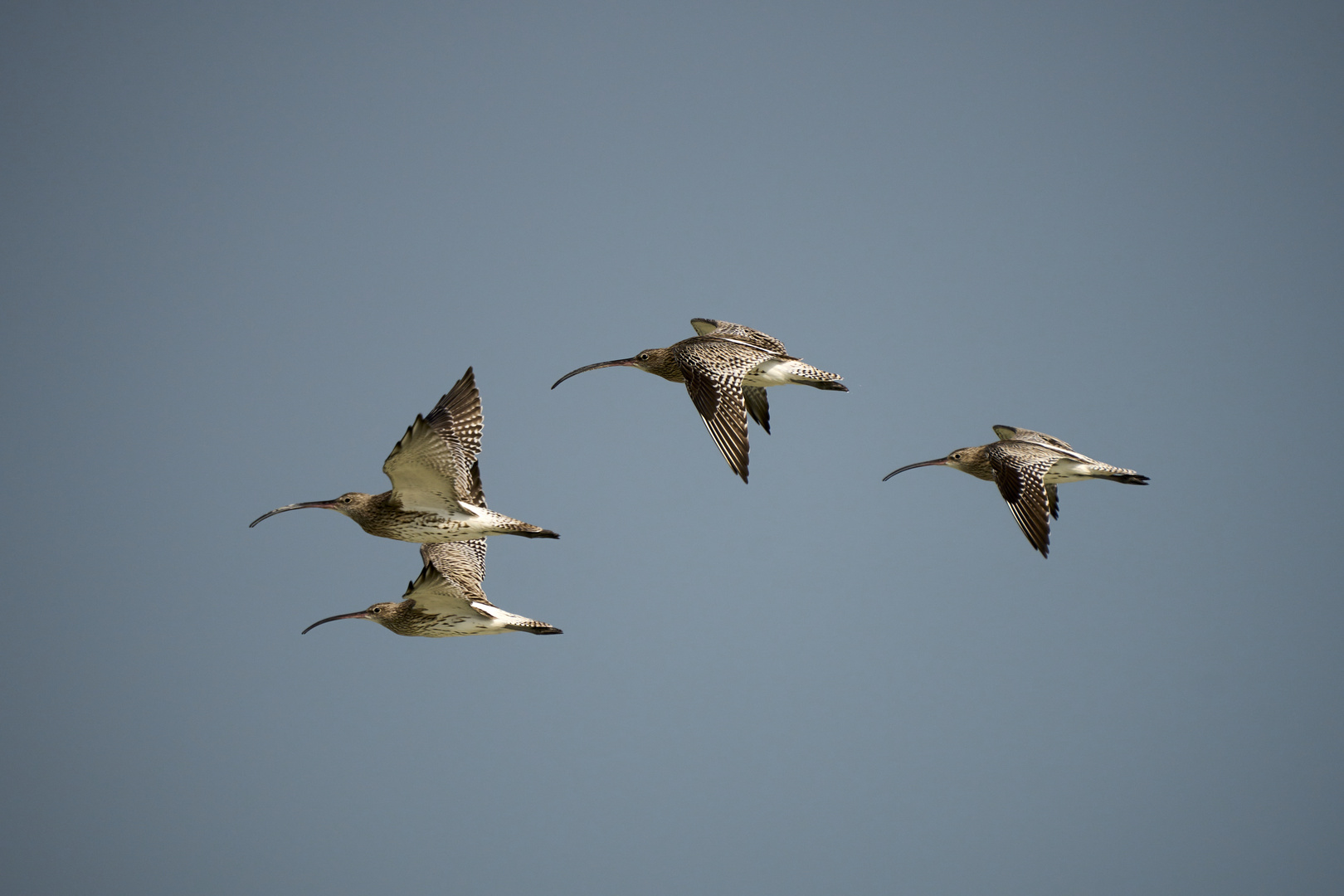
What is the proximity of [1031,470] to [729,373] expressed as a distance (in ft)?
14.4

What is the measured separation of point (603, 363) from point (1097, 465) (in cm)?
741

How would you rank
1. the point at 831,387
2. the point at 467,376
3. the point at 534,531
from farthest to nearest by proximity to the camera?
the point at 831,387 → the point at 467,376 → the point at 534,531

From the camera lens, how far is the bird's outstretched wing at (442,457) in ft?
46.6

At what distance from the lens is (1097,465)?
17.4 m

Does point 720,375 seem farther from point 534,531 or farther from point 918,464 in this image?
point 918,464

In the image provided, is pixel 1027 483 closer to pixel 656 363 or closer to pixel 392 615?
pixel 656 363

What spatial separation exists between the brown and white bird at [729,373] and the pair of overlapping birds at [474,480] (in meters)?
0.02

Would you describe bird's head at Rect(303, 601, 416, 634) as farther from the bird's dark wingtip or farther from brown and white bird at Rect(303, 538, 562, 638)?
the bird's dark wingtip

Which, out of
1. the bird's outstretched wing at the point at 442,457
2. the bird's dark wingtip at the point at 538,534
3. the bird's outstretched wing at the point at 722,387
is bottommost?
the bird's dark wingtip at the point at 538,534

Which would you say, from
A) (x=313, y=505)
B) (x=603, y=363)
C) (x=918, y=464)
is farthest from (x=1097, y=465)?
(x=313, y=505)

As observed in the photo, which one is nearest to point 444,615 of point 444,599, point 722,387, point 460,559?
point 444,599

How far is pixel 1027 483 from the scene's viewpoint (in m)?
16.8

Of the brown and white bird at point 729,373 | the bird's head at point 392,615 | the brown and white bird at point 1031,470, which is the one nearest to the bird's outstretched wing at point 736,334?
the brown and white bird at point 729,373

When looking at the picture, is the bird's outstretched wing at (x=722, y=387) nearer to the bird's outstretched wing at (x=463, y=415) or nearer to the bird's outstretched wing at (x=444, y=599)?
the bird's outstretched wing at (x=463, y=415)
